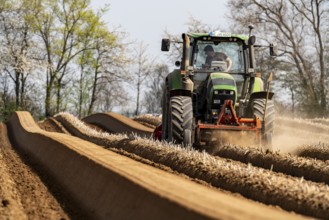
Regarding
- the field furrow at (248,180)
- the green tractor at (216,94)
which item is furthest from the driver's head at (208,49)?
the field furrow at (248,180)

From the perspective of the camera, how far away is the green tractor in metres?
11.8

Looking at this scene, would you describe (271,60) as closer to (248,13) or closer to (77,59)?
(248,13)

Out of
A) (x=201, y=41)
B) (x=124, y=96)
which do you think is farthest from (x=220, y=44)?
(x=124, y=96)

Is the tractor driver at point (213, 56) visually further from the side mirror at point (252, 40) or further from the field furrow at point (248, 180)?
the field furrow at point (248, 180)

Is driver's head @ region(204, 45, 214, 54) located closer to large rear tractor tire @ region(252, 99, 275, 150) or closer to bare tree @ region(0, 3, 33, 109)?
large rear tractor tire @ region(252, 99, 275, 150)

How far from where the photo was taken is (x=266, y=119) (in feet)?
39.8

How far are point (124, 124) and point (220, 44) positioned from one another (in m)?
13.5

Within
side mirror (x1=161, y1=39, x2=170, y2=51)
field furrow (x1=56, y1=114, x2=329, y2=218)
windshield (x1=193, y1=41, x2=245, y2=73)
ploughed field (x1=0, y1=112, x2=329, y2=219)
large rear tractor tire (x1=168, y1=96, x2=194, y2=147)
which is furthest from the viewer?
windshield (x1=193, y1=41, x2=245, y2=73)

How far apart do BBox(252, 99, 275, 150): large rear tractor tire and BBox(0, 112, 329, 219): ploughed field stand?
0.48 meters

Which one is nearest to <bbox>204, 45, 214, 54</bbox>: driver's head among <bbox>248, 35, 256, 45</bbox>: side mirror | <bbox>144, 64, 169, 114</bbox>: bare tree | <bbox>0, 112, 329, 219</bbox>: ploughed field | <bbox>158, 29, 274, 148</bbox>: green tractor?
<bbox>158, 29, 274, 148</bbox>: green tractor

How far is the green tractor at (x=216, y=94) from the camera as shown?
11758 mm

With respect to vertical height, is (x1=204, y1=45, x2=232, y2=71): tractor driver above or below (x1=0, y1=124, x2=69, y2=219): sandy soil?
above

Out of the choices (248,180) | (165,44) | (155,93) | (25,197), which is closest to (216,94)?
(165,44)

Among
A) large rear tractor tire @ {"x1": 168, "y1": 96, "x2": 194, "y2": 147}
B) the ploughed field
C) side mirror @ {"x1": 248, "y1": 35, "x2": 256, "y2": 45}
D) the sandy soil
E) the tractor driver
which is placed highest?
side mirror @ {"x1": 248, "y1": 35, "x2": 256, "y2": 45}
